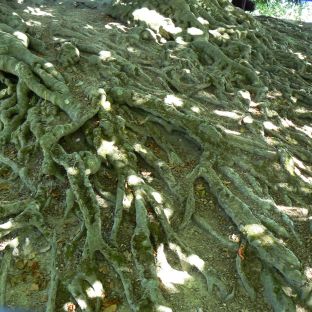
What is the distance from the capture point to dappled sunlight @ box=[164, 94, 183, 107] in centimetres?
606

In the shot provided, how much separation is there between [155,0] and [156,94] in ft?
13.5

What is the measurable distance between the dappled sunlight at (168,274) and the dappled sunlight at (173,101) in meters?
2.47

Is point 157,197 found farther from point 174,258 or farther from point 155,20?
point 155,20

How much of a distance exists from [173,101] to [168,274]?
2774 millimetres

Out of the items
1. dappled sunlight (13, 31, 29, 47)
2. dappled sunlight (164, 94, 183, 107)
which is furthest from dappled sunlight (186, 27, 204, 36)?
dappled sunlight (13, 31, 29, 47)

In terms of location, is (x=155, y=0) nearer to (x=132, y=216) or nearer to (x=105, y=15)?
(x=105, y=15)

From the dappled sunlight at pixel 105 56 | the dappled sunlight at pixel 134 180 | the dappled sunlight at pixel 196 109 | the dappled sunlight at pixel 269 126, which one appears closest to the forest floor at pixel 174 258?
the dappled sunlight at pixel 134 180

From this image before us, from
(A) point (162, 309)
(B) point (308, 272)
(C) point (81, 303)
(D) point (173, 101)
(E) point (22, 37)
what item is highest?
(E) point (22, 37)

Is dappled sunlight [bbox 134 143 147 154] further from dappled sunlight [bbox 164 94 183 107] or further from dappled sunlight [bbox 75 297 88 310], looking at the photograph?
dappled sunlight [bbox 75 297 88 310]

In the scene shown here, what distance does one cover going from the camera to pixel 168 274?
13.8 feet

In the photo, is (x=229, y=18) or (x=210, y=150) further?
(x=229, y=18)

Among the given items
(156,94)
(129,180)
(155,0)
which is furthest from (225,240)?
(155,0)

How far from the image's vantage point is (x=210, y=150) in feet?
18.1

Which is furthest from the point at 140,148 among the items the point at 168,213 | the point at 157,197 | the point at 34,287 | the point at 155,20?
the point at 155,20
